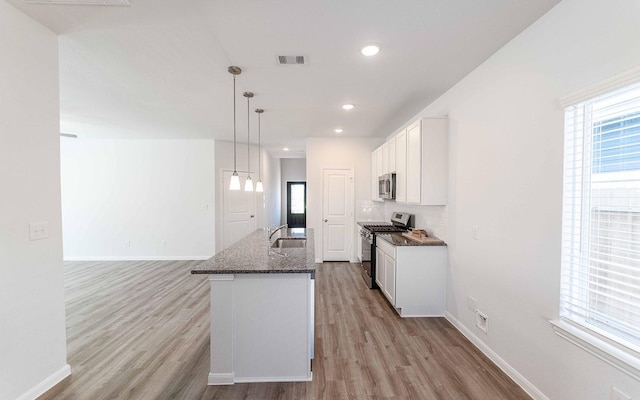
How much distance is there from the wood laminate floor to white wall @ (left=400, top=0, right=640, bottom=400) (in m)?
0.41

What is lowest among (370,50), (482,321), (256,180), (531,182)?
(482,321)

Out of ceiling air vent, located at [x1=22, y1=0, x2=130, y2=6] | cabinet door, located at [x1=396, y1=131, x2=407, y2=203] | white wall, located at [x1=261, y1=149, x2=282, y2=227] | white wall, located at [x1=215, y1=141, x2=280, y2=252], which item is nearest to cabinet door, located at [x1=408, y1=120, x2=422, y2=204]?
cabinet door, located at [x1=396, y1=131, x2=407, y2=203]

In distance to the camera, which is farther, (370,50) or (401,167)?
(401,167)

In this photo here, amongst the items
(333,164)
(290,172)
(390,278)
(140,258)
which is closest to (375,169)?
(333,164)

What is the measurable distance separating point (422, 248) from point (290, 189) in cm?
773

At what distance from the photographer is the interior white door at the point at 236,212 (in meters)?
6.18

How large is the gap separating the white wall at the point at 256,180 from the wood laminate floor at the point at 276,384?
A: 2.47 meters

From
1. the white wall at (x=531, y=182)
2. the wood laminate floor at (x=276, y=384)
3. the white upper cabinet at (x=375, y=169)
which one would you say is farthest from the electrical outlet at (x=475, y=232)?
the white upper cabinet at (x=375, y=169)

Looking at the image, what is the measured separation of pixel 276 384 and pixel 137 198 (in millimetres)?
5409

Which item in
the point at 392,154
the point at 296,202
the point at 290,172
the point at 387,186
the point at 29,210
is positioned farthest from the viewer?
the point at 296,202

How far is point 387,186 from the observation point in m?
4.25

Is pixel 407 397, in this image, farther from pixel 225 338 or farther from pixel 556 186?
pixel 556 186

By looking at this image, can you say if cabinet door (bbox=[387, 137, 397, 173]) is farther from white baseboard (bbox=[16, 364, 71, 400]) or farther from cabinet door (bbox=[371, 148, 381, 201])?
white baseboard (bbox=[16, 364, 71, 400])

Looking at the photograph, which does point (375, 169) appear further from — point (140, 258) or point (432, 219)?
point (140, 258)
